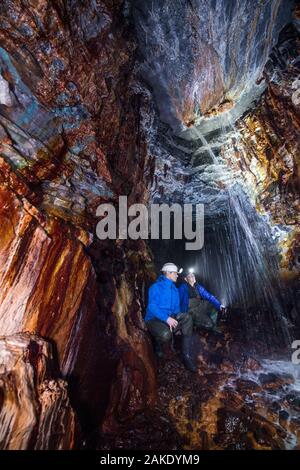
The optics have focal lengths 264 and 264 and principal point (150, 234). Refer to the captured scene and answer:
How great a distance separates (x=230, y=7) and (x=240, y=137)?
3.01 meters

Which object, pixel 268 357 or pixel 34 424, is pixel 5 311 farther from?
→ pixel 268 357

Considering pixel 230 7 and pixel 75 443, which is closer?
pixel 75 443

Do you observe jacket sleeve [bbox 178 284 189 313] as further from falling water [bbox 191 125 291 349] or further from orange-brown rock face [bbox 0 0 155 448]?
falling water [bbox 191 125 291 349]

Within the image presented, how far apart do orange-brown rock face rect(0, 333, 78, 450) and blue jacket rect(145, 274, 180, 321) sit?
287 centimetres

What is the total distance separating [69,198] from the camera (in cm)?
454

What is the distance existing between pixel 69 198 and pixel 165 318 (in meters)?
3.08

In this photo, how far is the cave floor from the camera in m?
3.57

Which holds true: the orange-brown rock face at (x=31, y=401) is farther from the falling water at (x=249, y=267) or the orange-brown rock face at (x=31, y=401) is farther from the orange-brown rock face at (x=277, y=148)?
the falling water at (x=249, y=267)

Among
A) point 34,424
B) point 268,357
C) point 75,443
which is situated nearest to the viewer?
point 34,424

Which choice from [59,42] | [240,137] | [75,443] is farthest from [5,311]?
[240,137]

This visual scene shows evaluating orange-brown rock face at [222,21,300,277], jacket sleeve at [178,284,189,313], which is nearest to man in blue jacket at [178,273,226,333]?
jacket sleeve at [178,284,189,313]

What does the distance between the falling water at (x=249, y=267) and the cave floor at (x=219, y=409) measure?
2353 millimetres

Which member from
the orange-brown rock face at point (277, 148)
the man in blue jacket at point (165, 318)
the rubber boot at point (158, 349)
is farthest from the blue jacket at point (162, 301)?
the orange-brown rock face at point (277, 148)

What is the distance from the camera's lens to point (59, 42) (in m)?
4.36
